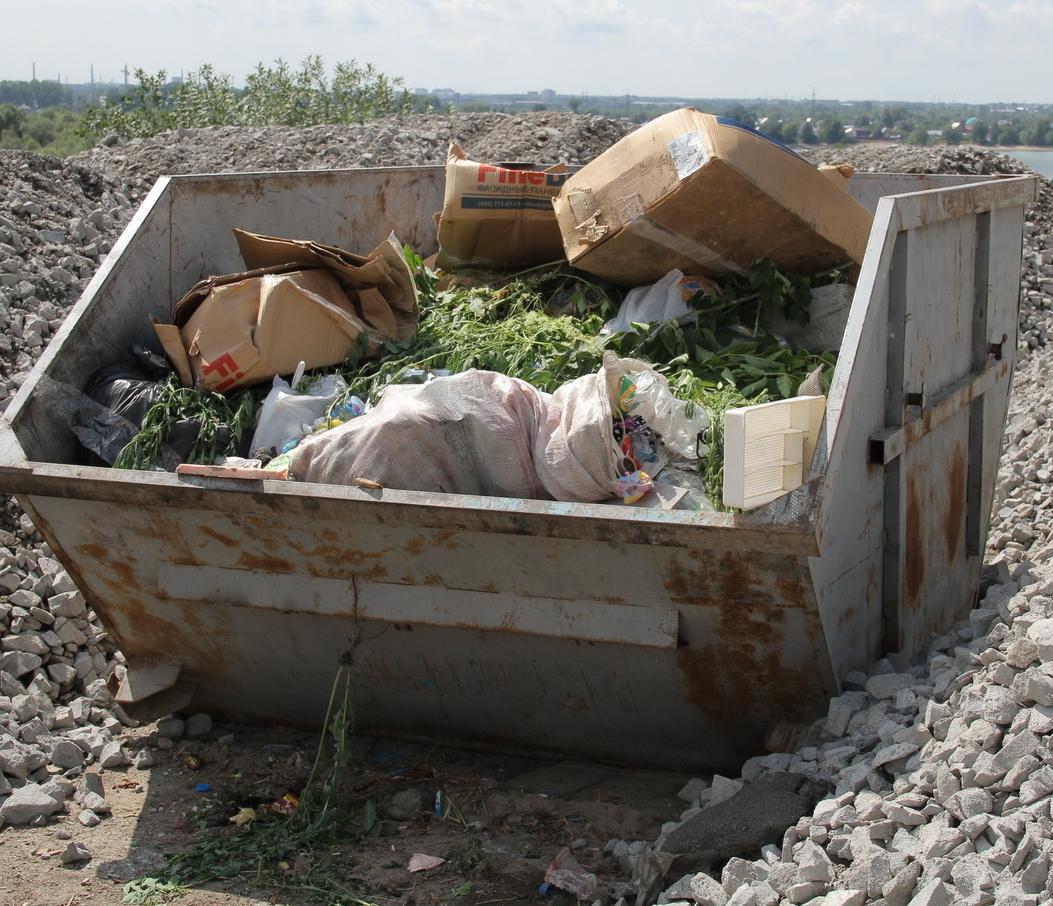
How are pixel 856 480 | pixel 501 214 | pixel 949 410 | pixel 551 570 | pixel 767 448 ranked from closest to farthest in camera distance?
pixel 767 448, pixel 551 570, pixel 856 480, pixel 949 410, pixel 501 214

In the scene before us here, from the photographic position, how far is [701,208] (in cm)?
374

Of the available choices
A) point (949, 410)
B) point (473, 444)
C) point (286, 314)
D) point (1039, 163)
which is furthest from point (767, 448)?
point (1039, 163)

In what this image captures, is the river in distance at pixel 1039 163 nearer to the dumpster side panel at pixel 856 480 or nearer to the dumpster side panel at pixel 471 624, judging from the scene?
the dumpster side panel at pixel 856 480

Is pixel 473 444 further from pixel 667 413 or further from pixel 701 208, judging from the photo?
pixel 701 208

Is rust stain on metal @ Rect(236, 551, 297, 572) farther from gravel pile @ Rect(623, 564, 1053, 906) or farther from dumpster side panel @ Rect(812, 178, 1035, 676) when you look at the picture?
dumpster side panel @ Rect(812, 178, 1035, 676)

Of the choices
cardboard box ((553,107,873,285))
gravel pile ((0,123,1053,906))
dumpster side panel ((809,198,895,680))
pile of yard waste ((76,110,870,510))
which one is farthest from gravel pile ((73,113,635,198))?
dumpster side panel ((809,198,895,680))

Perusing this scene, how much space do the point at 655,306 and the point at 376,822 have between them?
5.57ft

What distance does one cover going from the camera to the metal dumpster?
2.90 meters

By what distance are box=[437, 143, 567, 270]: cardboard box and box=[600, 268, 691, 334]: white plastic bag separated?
2.18ft

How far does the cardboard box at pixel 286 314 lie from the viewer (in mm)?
3693

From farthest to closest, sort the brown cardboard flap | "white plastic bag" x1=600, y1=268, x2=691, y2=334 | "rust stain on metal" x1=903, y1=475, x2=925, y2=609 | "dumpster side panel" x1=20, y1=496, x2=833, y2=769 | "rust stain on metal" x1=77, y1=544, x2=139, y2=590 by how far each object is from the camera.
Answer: the brown cardboard flap, "white plastic bag" x1=600, y1=268, x2=691, y2=334, "rust stain on metal" x1=903, y1=475, x2=925, y2=609, "rust stain on metal" x1=77, y1=544, x2=139, y2=590, "dumpster side panel" x1=20, y1=496, x2=833, y2=769

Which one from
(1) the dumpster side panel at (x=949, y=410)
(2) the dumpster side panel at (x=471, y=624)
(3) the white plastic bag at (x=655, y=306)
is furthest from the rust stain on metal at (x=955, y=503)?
(2) the dumpster side panel at (x=471, y=624)

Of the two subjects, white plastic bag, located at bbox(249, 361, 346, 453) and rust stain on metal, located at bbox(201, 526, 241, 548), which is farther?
white plastic bag, located at bbox(249, 361, 346, 453)

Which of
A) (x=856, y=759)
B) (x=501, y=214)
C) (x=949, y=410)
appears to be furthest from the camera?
(x=501, y=214)
